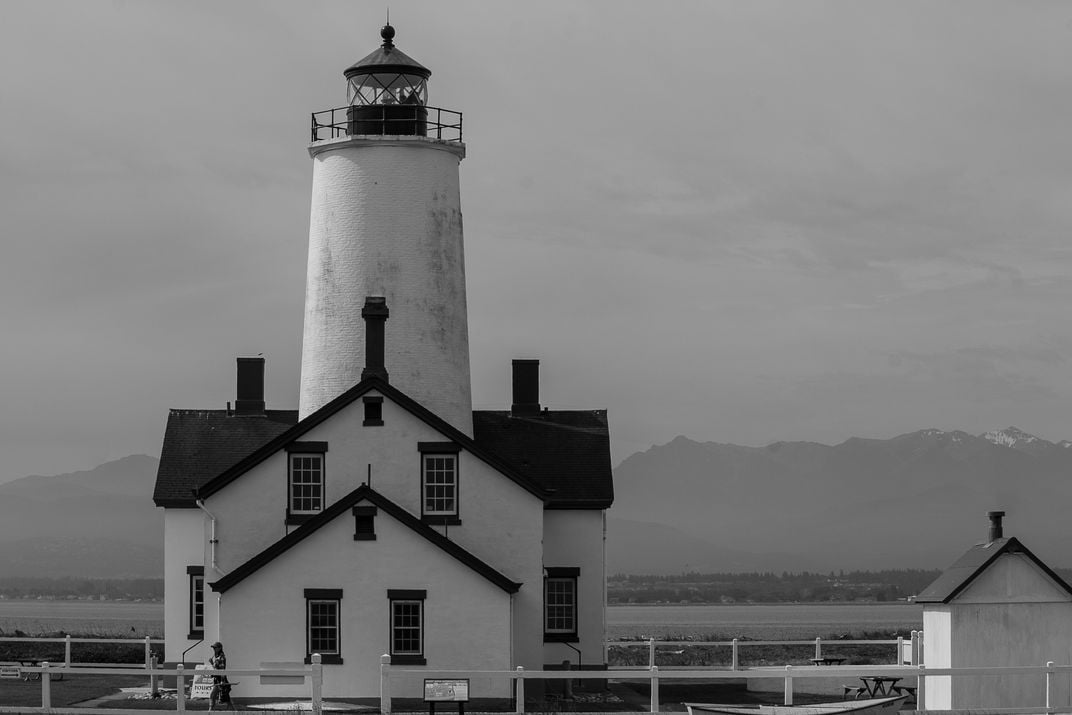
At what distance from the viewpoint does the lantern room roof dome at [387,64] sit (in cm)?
3759

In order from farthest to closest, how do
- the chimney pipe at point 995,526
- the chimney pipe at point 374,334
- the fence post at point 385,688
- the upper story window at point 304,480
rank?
the chimney pipe at point 374,334 → the upper story window at point 304,480 → the chimney pipe at point 995,526 → the fence post at point 385,688

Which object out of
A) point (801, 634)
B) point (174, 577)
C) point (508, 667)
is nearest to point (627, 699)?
point (508, 667)

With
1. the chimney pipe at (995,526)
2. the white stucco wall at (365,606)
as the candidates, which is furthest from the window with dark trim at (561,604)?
the chimney pipe at (995,526)

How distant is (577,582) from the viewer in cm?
3703

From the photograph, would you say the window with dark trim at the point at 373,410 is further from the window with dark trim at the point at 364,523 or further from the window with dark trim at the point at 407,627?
the window with dark trim at the point at 407,627

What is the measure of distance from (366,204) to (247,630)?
9145 mm

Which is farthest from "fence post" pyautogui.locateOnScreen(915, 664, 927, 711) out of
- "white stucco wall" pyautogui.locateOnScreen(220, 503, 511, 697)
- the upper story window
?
the upper story window

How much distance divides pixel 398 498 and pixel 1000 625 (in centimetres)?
1078

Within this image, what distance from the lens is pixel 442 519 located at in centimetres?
3384

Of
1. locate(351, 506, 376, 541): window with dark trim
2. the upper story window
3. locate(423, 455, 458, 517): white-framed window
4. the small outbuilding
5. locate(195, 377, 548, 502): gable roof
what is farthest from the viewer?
locate(423, 455, 458, 517): white-framed window

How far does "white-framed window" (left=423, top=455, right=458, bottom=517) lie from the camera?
111 ft

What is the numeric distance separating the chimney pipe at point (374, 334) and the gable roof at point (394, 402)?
1.42 m

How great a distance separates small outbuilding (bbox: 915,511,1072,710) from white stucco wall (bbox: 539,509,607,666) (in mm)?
9037

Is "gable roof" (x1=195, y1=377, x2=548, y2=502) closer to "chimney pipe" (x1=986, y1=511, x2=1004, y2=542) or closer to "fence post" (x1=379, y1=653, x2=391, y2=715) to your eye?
"fence post" (x1=379, y1=653, x2=391, y2=715)
